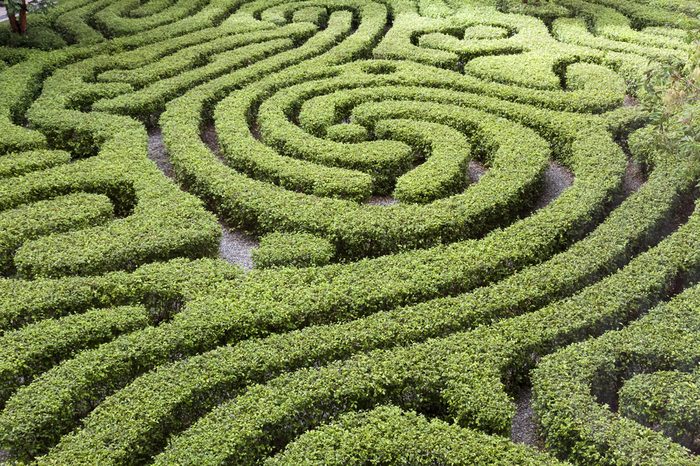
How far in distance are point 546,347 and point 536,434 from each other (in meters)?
0.94

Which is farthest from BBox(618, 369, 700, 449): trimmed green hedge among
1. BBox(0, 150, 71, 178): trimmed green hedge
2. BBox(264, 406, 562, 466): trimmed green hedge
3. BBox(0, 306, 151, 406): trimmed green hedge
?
BBox(0, 150, 71, 178): trimmed green hedge

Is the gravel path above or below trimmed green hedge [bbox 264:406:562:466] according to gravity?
above

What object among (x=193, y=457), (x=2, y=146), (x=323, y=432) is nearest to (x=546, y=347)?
(x=323, y=432)

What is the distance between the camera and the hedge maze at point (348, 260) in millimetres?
6520

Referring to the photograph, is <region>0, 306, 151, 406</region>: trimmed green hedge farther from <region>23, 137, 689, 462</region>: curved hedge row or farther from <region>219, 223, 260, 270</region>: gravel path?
<region>219, 223, 260, 270</region>: gravel path

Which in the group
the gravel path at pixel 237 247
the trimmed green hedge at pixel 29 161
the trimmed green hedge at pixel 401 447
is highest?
the trimmed green hedge at pixel 29 161

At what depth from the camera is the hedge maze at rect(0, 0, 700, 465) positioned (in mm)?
6520

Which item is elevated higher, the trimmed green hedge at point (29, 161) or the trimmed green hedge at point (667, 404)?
the trimmed green hedge at point (29, 161)

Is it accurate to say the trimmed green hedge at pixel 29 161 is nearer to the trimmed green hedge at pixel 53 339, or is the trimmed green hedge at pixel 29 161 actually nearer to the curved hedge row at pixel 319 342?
the trimmed green hedge at pixel 53 339

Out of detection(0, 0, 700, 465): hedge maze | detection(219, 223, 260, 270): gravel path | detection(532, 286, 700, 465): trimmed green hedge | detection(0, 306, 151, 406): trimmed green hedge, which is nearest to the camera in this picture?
detection(532, 286, 700, 465): trimmed green hedge

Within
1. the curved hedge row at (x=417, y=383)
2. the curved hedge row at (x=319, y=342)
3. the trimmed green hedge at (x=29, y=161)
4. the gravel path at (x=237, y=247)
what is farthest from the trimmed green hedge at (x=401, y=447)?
the trimmed green hedge at (x=29, y=161)

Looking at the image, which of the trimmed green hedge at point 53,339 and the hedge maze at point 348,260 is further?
the trimmed green hedge at point 53,339

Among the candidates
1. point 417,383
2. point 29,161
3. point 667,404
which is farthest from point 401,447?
point 29,161

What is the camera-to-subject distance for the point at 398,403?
6938mm
